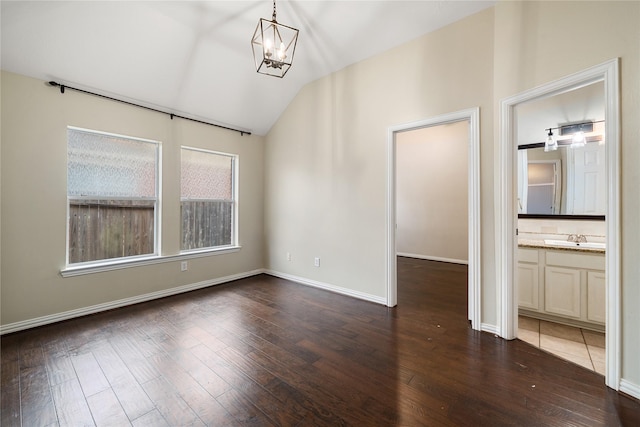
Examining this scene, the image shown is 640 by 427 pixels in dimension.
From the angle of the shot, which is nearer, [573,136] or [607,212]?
[607,212]

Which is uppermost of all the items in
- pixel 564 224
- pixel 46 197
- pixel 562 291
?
pixel 46 197

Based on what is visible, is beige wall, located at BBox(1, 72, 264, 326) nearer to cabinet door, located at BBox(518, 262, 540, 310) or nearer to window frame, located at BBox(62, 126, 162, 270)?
window frame, located at BBox(62, 126, 162, 270)

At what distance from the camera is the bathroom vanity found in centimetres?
260

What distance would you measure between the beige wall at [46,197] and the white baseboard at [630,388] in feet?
14.5

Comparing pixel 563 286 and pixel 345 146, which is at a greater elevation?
pixel 345 146

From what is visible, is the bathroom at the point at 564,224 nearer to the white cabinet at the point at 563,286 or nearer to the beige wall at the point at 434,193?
the white cabinet at the point at 563,286

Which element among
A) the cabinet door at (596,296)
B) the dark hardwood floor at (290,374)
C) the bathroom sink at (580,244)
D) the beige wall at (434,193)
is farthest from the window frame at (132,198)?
the cabinet door at (596,296)

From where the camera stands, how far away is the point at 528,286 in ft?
9.70

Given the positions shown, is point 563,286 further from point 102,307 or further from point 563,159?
point 102,307

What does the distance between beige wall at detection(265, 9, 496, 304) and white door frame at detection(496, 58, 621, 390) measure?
0.38ft

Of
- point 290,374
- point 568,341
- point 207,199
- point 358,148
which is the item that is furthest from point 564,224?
point 207,199

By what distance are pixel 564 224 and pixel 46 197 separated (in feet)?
18.9

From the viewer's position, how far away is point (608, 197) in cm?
176

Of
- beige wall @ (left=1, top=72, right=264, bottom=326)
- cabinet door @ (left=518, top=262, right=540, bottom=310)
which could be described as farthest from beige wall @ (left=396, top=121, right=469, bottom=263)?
beige wall @ (left=1, top=72, right=264, bottom=326)
